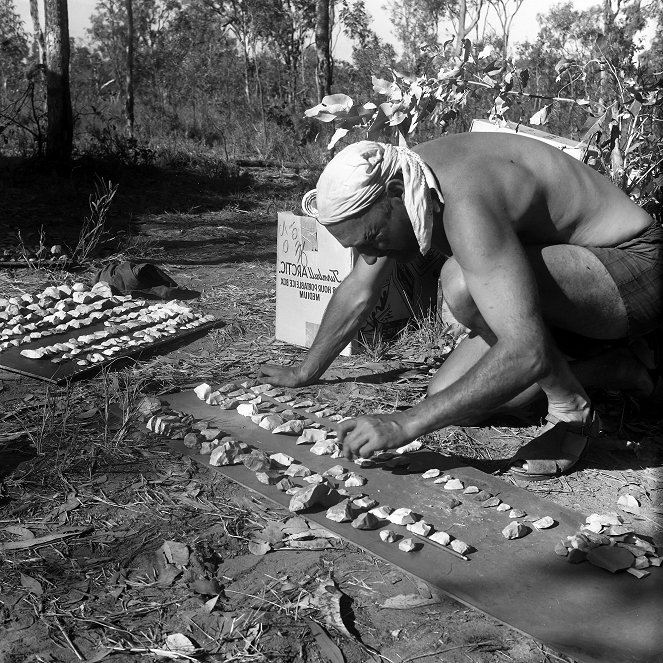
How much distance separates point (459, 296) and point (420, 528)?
73 centimetres

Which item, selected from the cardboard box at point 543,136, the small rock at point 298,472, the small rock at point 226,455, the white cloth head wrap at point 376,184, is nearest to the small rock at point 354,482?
the small rock at point 298,472

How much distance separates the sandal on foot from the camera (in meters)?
2.26

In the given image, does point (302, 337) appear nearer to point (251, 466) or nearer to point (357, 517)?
point (251, 466)

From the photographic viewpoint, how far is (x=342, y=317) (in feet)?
8.75

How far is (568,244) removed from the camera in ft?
7.52

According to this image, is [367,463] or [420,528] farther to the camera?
[367,463]

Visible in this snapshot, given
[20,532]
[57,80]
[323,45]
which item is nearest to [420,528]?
[20,532]

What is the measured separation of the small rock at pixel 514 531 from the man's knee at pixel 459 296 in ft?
2.19

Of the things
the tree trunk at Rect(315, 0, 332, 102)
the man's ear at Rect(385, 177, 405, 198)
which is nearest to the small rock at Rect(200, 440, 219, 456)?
the man's ear at Rect(385, 177, 405, 198)

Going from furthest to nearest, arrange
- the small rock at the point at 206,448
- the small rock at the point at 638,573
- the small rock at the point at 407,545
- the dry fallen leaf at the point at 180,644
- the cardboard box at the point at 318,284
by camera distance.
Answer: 1. the cardboard box at the point at 318,284
2. the small rock at the point at 206,448
3. the small rock at the point at 407,545
4. the small rock at the point at 638,573
5. the dry fallen leaf at the point at 180,644

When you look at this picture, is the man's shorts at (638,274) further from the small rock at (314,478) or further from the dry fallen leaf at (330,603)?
the dry fallen leaf at (330,603)

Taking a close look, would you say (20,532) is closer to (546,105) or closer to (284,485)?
(284,485)

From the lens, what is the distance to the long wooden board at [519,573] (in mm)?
1541

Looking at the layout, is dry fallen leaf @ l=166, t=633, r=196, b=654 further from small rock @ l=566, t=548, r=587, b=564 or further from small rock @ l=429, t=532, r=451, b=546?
small rock @ l=566, t=548, r=587, b=564
